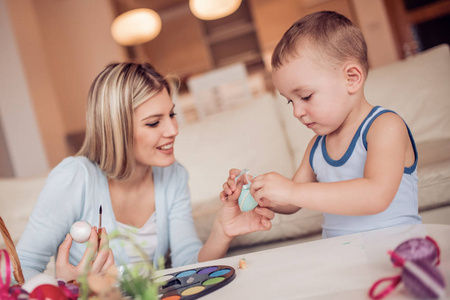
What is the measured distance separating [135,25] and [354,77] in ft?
10.9

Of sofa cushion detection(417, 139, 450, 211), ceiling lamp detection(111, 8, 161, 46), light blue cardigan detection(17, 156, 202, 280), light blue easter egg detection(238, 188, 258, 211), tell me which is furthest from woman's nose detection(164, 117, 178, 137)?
ceiling lamp detection(111, 8, 161, 46)

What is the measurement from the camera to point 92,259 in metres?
0.74

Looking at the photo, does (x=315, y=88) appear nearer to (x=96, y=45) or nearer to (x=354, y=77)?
(x=354, y=77)

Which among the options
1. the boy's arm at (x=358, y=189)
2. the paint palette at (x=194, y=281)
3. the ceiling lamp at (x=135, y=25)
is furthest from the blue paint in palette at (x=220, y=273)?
the ceiling lamp at (x=135, y=25)

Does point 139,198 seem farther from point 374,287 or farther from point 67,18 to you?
point 67,18

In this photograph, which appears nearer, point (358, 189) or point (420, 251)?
point (420, 251)

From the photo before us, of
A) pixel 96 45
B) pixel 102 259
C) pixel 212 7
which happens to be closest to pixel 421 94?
pixel 102 259

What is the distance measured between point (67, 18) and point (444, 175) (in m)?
4.64

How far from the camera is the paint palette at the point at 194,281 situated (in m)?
0.67

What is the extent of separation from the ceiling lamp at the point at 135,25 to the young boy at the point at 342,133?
3.19 metres

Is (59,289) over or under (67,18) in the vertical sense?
under

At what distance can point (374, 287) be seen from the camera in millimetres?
501

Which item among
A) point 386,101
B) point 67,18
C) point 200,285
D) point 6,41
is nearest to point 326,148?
point 200,285

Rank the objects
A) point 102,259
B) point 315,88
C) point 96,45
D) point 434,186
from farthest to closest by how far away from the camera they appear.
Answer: point 96,45 < point 434,186 < point 315,88 < point 102,259
